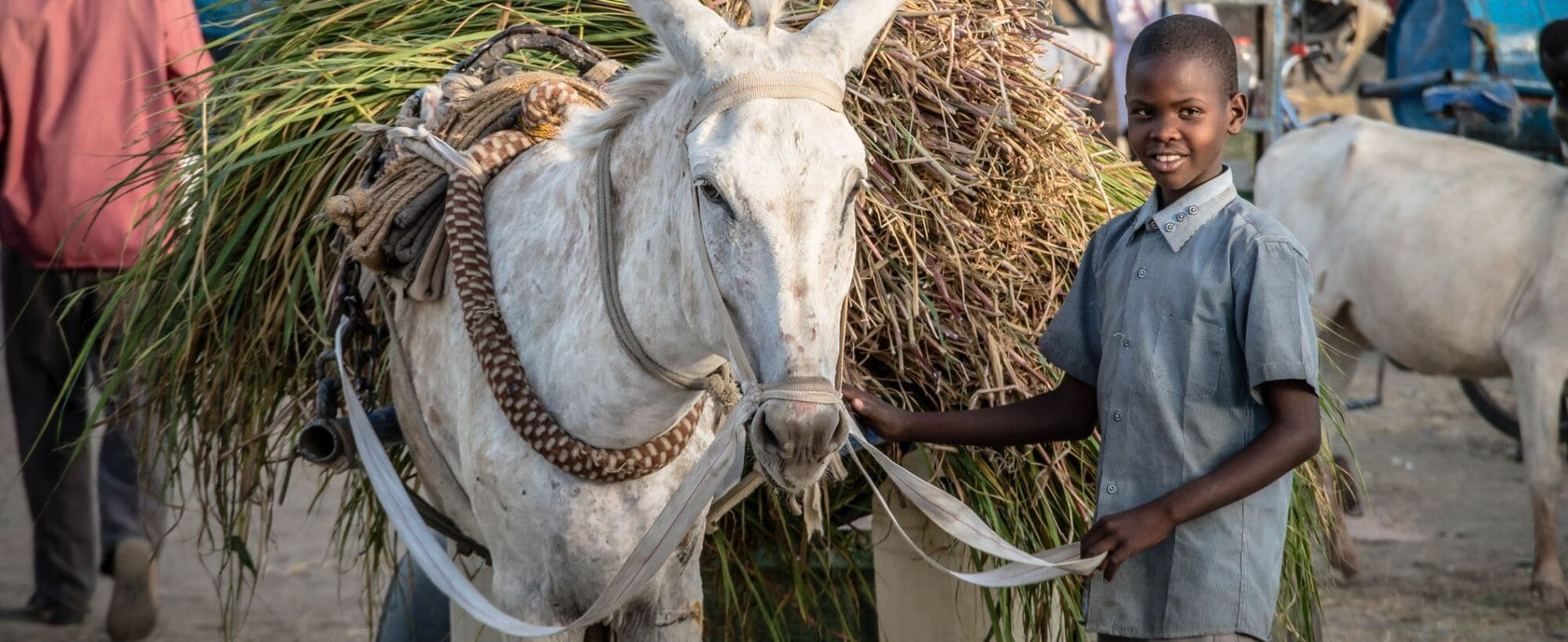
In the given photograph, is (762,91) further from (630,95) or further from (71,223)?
(71,223)

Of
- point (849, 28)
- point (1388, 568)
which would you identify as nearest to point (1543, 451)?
point (1388, 568)

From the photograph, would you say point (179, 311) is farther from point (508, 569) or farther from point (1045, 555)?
point (1045, 555)

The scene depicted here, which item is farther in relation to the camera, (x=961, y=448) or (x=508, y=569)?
(x=961, y=448)

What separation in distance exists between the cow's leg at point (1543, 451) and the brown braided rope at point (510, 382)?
3.56m

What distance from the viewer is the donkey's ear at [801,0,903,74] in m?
1.88

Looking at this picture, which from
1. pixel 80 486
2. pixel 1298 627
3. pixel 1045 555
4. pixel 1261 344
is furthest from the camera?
pixel 80 486

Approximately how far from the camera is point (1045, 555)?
2.05 metres

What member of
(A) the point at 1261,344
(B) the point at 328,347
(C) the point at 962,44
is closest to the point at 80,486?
(B) the point at 328,347

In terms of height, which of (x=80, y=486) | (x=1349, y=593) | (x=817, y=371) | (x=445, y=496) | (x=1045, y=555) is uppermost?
(x=817, y=371)

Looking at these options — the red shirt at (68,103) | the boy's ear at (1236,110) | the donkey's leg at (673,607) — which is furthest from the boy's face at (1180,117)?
the red shirt at (68,103)

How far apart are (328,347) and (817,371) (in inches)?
52.5

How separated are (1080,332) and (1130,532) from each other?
0.39 meters

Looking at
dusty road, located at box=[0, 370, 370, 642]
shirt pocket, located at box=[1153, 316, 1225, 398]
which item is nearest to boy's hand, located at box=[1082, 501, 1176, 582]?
shirt pocket, located at box=[1153, 316, 1225, 398]

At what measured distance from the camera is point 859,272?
2.65 metres
